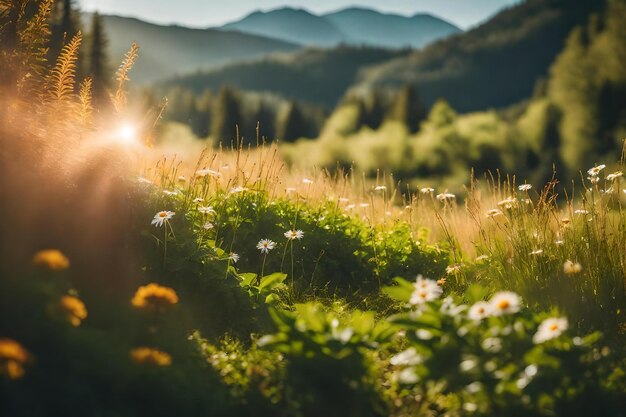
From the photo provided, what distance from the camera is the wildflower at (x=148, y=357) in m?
2.24

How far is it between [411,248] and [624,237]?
5.94ft

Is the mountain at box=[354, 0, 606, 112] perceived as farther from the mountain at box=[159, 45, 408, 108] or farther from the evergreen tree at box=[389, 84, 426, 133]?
the evergreen tree at box=[389, 84, 426, 133]

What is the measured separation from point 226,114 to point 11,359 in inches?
1861

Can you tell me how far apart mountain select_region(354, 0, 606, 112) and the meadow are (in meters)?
103

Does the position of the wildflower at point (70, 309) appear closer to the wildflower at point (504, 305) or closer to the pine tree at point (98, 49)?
the wildflower at point (504, 305)

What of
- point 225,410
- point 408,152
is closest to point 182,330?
point 225,410

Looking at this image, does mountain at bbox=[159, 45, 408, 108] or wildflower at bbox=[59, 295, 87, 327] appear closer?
wildflower at bbox=[59, 295, 87, 327]

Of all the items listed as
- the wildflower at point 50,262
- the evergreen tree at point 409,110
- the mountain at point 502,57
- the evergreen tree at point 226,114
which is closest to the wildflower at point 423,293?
the wildflower at point 50,262

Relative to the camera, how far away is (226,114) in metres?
48.0

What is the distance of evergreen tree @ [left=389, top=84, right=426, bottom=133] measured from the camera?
4103cm

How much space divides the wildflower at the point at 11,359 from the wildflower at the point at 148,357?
39 centimetres

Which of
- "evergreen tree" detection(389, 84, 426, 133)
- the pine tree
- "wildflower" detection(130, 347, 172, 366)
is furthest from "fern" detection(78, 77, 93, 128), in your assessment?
"evergreen tree" detection(389, 84, 426, 133)

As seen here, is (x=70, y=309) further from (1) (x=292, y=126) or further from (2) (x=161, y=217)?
(1) (x=292, y=126)

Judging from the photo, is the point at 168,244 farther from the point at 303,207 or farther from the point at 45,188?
the point at 303,207
